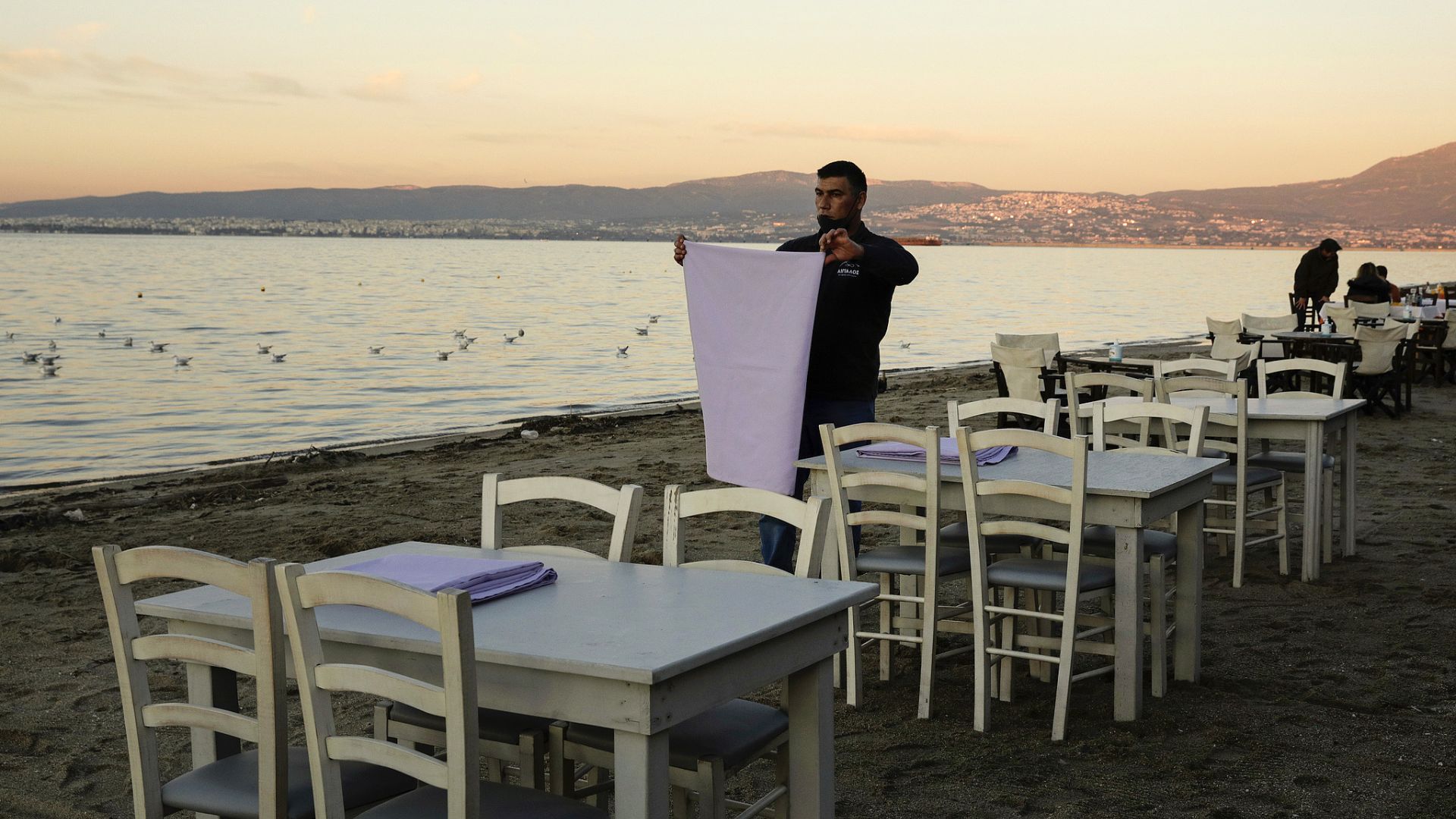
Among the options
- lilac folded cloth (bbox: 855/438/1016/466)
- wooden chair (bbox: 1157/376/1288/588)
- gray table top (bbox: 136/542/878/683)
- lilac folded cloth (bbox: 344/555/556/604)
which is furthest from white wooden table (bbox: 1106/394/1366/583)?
lilac folded cloth (bbox: 344/555/556/604)

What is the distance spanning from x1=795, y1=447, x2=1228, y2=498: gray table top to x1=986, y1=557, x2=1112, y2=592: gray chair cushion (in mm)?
335

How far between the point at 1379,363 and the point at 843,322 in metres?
9.87

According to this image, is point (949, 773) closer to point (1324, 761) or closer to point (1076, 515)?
point (1076, 515)

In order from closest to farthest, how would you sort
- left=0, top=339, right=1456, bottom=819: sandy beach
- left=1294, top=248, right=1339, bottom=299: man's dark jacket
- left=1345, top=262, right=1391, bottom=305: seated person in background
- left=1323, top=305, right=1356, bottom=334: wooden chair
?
1. left=0, top=339, right=1456, bottom=819: sandy beach
2. left=1323, top=305, right=1356, bottom=334: wooden chair
3. left=1345, top=262, right=1391, bottom=305: seated person in background
4. left=1294, top=248, right=1339, bottom=299: man's dark jacket

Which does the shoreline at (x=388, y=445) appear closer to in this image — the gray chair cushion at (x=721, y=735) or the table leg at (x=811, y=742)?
the gray chair cushion at (x=721, y=735)

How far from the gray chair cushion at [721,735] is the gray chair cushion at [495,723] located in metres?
0.11

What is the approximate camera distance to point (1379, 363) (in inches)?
512

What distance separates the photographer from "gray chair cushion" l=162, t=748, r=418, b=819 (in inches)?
108

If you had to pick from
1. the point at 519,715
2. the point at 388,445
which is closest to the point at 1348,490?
the point at 519,715

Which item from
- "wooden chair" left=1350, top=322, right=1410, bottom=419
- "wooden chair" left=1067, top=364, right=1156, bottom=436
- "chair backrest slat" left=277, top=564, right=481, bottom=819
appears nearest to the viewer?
"chair backrest slat" left=277, top=564, right=481, bottom=819

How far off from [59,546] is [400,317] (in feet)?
98.5

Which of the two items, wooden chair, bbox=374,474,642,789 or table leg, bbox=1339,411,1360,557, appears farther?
table leg, bbox=1339,411,1360,557

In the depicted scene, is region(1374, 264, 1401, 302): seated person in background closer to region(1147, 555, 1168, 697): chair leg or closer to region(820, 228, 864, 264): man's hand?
region(1147, 555, 1168, 697): chair leg

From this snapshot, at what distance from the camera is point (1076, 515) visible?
4.27 meters
